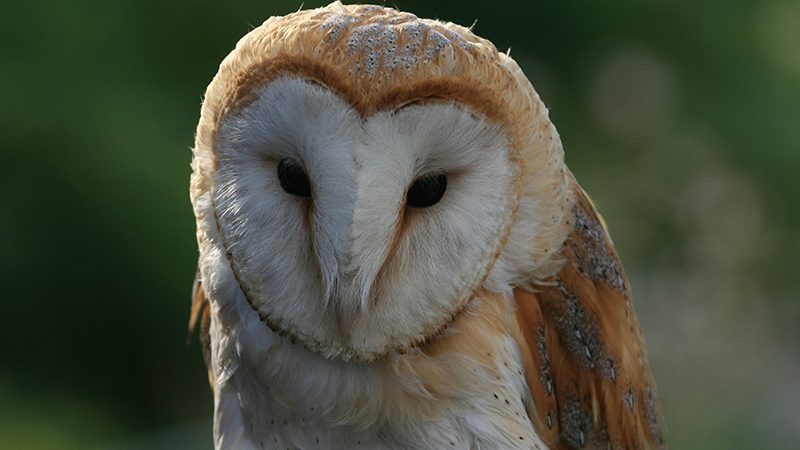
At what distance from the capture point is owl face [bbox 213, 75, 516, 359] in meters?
1.15

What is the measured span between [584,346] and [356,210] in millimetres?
520

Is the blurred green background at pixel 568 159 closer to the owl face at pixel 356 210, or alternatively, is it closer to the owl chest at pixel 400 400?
the owl chest at pixel 400 400

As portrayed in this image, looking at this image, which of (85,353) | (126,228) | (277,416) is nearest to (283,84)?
(277,416)

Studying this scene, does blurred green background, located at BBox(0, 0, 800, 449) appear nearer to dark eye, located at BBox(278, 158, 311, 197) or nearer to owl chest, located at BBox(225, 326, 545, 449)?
owl chest, located at BBox(225, 326, 545, 449)

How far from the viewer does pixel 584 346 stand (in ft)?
4.89

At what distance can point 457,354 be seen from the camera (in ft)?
4.52

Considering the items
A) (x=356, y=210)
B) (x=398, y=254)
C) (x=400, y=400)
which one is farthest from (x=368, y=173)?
(x=400, y=400)

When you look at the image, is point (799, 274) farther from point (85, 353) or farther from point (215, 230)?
point (215, 230)

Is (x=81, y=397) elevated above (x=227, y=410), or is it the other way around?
(x=227, y=410)

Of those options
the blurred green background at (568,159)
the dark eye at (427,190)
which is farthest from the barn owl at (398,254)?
the blurred green background at (568,159)

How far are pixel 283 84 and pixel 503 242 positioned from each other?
13.8 inches

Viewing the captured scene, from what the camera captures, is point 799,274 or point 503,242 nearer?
point 503,242

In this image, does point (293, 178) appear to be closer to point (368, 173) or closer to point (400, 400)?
point (368, 173)

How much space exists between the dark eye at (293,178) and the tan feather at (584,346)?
38cm
